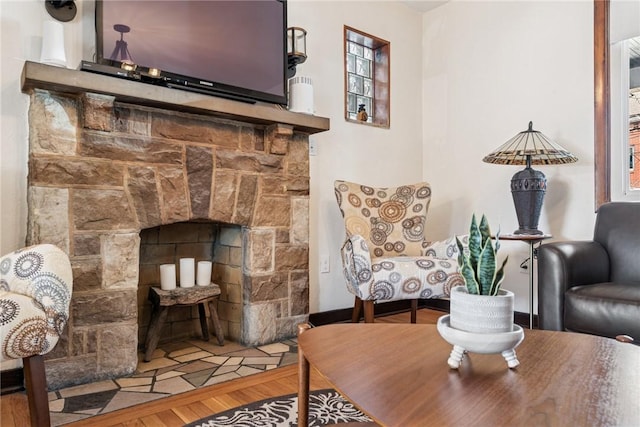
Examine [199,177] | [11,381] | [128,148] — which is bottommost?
[11,381]

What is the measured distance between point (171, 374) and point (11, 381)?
2.09ft

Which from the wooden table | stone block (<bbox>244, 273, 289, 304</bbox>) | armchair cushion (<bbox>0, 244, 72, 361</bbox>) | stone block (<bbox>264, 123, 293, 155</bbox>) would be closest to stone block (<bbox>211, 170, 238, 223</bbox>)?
stone block (<bbox>264, 123, 293, 155</bbox>)

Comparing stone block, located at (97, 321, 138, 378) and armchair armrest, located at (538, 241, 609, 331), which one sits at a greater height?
armchair armrest, located at (538, 241, 609, 331)

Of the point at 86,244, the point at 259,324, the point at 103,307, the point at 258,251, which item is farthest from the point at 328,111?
the point at 103,307

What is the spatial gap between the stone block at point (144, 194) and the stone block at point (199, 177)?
0.18 m

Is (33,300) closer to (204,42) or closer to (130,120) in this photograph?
(130,120)

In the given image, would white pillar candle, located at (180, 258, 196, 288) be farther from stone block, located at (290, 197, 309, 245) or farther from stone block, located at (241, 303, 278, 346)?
stone block, located at (290, 197, 309, 245)

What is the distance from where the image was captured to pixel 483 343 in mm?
908

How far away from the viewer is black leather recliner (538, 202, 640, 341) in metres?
1.68

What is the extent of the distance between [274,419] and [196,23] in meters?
1.87

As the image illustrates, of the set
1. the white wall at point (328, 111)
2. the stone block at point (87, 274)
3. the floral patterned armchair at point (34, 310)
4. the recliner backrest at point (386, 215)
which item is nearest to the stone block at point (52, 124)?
the white wall at point (328, 111)

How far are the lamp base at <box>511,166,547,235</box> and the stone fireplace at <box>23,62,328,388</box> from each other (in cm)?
132

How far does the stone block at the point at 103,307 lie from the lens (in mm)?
1843

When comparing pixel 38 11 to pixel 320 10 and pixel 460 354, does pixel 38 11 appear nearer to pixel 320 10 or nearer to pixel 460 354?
pixel 320 10
